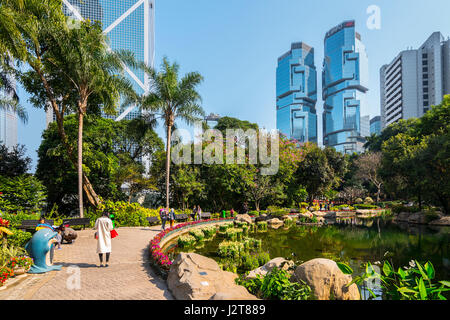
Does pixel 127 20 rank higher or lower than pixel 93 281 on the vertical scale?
higher

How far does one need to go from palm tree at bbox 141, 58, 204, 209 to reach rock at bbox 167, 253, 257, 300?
12706 mm

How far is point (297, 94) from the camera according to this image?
185m

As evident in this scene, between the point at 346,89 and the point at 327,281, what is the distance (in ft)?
584

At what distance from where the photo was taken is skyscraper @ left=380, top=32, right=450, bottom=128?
86.1m

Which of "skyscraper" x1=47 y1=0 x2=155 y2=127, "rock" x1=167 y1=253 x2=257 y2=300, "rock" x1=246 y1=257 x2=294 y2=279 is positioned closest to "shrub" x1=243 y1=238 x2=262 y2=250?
"rock" x1=246 y1=257 x2=294 y2=279

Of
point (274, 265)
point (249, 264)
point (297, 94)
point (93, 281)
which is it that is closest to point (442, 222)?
point (249, 264)

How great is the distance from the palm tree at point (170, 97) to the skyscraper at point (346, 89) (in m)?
155

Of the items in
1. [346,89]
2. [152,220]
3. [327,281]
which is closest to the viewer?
[327,281]

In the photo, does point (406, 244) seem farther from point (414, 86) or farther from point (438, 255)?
point (414, 86)

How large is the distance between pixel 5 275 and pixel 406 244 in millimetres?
15680

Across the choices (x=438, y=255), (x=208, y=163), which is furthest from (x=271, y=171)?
(x=438, y=255)

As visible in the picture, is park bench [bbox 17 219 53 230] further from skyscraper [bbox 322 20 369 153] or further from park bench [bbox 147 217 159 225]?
skyscraper [bbox 322 20 369 153]

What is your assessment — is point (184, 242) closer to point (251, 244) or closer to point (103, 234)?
point (251, 244)

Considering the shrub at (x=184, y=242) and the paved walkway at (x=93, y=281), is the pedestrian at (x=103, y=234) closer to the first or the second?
the paved walkway at (x=93, y=281)
